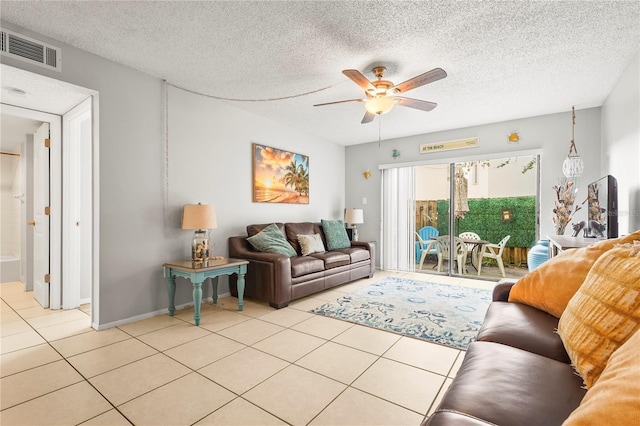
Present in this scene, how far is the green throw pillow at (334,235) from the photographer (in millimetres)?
5047

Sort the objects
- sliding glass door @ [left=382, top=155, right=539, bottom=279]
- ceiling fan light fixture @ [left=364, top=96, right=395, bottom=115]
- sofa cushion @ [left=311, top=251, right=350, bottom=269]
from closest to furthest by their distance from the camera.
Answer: ceiling fan light fixture @ [left=364, top=96, right=395, bottom=115], sofa cushion @ [left=311, top=251, right=350, bottom=269], sliding glass door @ [left=382, top=155, right=539, bottom=279]

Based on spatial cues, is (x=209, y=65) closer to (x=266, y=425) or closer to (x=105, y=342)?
(x=105, y=342)

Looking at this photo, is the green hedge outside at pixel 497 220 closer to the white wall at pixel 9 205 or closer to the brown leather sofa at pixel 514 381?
the brown leather sofa at pixel 514 381

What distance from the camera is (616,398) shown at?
58 centimetres

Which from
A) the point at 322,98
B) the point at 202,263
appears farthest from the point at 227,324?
the point at 322,98

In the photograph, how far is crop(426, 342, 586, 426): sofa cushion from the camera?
88 centimetres

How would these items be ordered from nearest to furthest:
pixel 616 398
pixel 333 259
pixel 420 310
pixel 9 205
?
1. pixel 616 398
2. pixel 420 310
3. pixel 333 259
4. pixel 9 205

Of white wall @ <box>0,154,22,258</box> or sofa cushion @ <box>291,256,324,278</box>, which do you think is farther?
white wall @ <box>0,154,22,258</box>

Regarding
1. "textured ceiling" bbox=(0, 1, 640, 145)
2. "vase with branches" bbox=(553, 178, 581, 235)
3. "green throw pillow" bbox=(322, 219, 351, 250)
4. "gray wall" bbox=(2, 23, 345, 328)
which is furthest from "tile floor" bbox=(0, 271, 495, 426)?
"vase with branches" bbox=(553, 178, 581, 235)

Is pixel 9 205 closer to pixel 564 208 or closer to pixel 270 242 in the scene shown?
pixel 270 242

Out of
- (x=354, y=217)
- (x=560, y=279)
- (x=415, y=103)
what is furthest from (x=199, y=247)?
(x=354, y=217)

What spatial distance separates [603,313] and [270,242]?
3376 mm

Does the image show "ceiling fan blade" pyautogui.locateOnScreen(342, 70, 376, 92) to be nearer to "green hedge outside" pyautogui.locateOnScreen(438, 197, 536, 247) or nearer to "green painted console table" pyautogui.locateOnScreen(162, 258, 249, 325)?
"green painted console table" pyautogui.locateOnScreen(162, 258, 249, 325)

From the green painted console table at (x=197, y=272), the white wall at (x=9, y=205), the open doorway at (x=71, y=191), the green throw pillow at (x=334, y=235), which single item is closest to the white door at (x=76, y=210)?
the open doorway at (x=71, y=191)
